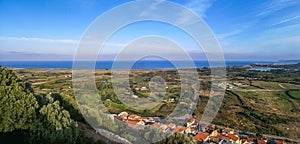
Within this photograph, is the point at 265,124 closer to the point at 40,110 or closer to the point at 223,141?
the point at 223,141

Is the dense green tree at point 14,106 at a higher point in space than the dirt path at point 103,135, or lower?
higher

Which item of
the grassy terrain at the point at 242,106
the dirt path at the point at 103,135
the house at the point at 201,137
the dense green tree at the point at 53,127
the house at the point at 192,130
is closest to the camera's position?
the dense green tree at the point at 53,127

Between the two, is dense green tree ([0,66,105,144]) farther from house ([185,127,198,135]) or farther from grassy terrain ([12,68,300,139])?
house ([185,127,198,135])

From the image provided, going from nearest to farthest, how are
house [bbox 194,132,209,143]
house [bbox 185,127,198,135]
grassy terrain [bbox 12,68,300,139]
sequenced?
house [bbox 194,132,209,143]
house [bbox 185,127,198,135]
grassy terrain [bbox 12,68,300,139]

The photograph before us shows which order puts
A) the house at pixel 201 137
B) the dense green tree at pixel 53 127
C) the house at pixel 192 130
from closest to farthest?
the dense green tree at pixel 53 127, the house at pixel 201 137, the house at pixel 192 130

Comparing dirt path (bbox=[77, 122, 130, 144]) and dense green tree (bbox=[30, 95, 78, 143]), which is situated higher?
dense green tree (bbox=[30, 95, 78, 143])

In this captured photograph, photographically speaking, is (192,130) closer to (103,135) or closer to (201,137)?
(201,137)

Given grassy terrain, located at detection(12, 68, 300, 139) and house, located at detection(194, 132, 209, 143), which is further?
grassy terrain, located at detection(12, 68, 300, 139)

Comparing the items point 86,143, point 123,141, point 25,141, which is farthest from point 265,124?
point 25,141

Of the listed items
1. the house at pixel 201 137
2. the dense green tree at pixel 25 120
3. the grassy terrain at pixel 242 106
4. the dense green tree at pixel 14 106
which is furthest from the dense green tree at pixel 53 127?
the house at pixel 201 137

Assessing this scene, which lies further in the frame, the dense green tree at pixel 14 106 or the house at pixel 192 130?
the house at pixel 192 130

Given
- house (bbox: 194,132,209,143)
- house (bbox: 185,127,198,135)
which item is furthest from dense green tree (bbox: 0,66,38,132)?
house (bbox: 185,127,198,135)

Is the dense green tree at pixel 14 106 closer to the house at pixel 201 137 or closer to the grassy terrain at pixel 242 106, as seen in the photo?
the grassy terrain at pixel 242 106
